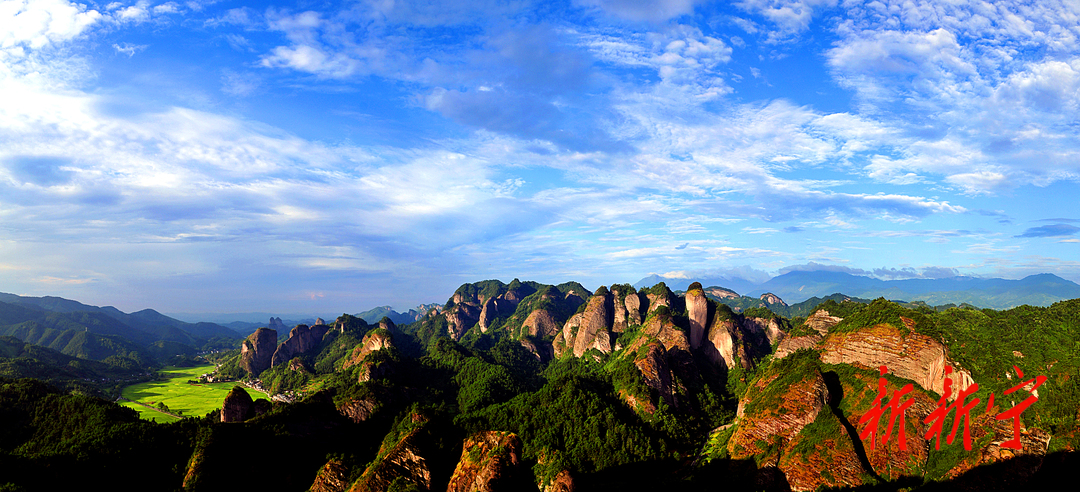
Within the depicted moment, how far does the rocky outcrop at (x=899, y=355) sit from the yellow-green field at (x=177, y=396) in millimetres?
187560

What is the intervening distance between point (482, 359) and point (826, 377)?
378 ft

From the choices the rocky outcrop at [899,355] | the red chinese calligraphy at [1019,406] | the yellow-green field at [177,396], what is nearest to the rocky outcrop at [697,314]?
the rocky outcrop at [899,355]

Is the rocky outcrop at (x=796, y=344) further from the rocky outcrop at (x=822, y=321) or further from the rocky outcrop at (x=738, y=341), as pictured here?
the rocky outcrop at (x=738, y=341)

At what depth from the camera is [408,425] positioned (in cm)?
7319

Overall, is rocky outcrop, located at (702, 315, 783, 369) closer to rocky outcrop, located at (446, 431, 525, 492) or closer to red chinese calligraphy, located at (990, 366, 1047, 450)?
red chinese calligraphy, located at (990, 366, 1047, 450)

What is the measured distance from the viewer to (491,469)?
140 ft

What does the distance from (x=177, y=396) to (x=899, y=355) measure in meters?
237

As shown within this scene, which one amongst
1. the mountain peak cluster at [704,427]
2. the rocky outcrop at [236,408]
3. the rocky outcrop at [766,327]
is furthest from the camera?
the rocky outcrop at [766,327]

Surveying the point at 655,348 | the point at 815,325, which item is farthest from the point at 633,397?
the point at 815,325

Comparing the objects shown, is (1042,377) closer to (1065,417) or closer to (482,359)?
(1065,417)

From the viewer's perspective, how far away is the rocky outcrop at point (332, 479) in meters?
51.8

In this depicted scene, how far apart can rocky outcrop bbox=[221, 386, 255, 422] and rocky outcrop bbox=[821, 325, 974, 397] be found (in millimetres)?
129835

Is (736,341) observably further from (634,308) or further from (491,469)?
(491,469)

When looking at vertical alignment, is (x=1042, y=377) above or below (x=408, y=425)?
above
